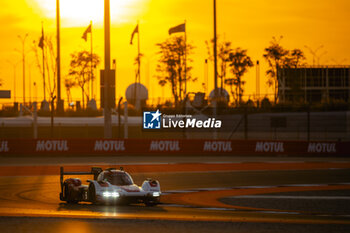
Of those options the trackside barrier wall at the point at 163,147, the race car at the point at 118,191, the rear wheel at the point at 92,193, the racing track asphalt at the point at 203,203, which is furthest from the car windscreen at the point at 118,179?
the trackside barrier wall at the point at 163,147

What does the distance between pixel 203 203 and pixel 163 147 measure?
2028 centimetres

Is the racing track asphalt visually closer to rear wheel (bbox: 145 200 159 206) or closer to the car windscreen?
rear wheel (bbox: 145 200 159 206)

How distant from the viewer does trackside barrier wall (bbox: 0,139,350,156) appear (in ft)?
123

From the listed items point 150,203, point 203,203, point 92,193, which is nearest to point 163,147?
point 203,203

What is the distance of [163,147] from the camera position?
126 ft

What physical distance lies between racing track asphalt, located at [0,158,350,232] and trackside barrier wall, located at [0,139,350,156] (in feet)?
17.1

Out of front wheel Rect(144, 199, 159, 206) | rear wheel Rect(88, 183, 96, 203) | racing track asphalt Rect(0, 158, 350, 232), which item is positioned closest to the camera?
racing track asphalt Rect(0, 158, 350, 232)

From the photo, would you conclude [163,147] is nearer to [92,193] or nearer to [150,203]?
[92,193]

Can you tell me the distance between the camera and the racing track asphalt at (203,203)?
12688 millimetres

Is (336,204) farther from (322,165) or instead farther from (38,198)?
(322,165)

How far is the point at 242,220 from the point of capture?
537 inches

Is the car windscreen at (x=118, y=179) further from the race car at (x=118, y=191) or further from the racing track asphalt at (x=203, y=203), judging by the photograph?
the racing track asphalt at (x=203, y=203)

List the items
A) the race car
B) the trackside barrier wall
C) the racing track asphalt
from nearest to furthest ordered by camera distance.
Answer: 1. the racing track asphalt
2. the race car
3. the trackside barrier wall

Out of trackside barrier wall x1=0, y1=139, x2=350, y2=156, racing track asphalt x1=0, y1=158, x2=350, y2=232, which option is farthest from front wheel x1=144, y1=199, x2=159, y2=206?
trackside barrier wall x1=0, y1=139, x2=350, y2=156
